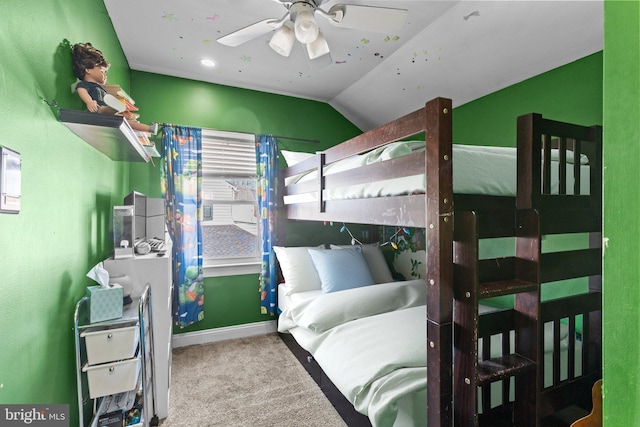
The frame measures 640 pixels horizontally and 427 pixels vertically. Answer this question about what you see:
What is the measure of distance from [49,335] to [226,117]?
2396 millimetres

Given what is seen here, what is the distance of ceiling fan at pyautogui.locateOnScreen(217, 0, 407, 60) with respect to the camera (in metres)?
1.58

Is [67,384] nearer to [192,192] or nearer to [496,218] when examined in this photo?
[192,192]

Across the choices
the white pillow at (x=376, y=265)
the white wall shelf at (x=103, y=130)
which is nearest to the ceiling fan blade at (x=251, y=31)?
the white wall shelf at (x=103, y=130)

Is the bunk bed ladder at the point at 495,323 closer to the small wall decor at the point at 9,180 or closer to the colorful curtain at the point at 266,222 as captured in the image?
the small wall decor at the point at 9,180

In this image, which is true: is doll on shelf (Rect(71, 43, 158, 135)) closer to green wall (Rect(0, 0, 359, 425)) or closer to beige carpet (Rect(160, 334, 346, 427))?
green wall (Rect(0, 0, 359, 425))

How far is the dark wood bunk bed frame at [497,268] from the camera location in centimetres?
116

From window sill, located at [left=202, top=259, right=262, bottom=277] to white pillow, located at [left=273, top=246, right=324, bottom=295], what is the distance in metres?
0.37

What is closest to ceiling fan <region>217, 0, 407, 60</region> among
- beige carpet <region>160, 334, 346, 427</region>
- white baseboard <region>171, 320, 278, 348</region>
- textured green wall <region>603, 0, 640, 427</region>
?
textured green wall <region>603, 0, 640, 427</region>

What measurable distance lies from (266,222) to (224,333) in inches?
46.6

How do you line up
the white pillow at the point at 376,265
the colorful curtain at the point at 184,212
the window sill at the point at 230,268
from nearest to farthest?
the colorful curtain at the point at 184,212 < the window sill at the point at 230,268 < the white pillow at the point at 376,265

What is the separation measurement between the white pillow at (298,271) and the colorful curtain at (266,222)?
0.70 ft

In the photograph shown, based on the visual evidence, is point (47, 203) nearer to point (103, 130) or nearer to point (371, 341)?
point (103, 130)

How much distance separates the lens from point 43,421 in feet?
3.40

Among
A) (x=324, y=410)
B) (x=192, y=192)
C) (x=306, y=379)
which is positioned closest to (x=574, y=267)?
→ (x=324, y=410)
